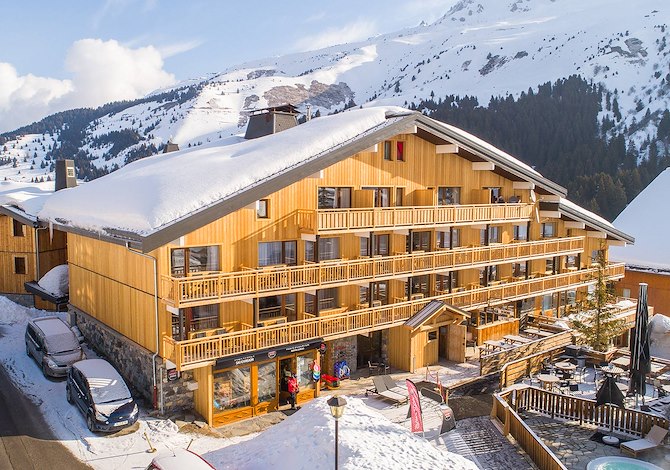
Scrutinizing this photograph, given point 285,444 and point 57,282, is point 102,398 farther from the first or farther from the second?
point 57,282

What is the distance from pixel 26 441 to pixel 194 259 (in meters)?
7.99

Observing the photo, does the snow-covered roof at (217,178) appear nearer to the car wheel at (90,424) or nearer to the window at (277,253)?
the window at (277,253)

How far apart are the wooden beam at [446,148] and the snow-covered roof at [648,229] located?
2593 cm

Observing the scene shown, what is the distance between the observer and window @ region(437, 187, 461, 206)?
29484 millimetres

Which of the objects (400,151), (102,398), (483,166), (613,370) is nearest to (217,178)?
(102,398)

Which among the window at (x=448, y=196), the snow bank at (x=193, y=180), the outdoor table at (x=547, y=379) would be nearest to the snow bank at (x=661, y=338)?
the outdoor table at (x=547, y=379)

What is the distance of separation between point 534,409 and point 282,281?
36.6ft

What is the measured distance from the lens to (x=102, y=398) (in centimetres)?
1870

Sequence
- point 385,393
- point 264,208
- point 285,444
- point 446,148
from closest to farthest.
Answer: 1. point 285,444
2. point 385,393
3. point 264,208
4. point 446,148

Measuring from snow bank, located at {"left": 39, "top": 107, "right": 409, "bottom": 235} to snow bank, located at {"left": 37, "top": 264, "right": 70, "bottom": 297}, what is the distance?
371 cm

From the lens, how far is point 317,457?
15484 mm

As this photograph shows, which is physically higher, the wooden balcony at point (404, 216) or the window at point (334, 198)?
the window at point (334, 198)

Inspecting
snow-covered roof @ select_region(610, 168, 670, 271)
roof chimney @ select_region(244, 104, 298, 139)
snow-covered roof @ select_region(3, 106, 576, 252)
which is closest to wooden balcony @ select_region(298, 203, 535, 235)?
snow-covered roof @ select_region(3, 106, 576, 252)

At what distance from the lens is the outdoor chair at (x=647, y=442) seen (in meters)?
18.2
